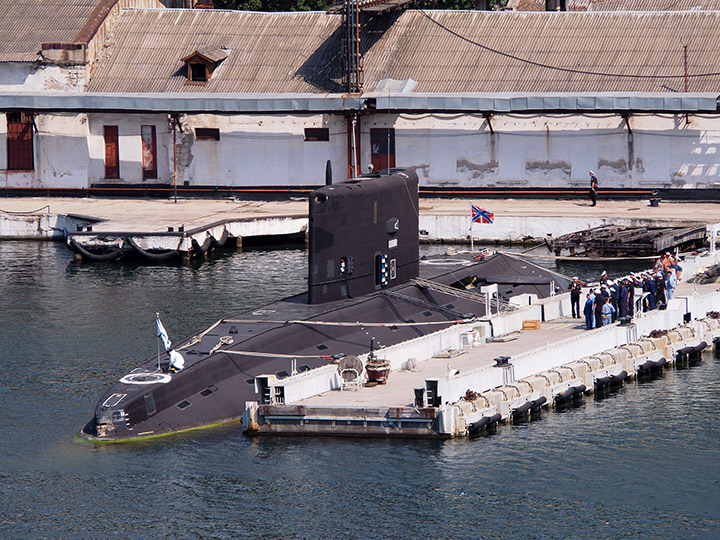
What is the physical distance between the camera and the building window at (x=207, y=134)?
251ft

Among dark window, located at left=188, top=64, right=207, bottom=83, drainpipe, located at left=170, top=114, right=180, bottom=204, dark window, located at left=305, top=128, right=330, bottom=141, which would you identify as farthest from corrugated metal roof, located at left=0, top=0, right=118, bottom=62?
dark window, located at left=305, top=128, right=330, bottom=141

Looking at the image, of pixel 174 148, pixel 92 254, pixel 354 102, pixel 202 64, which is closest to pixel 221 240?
pixel 92 254

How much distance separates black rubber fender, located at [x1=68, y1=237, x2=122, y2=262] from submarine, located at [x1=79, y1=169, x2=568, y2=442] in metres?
22.3

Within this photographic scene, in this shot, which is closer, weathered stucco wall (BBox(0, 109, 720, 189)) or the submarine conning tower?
the submarine conning tower

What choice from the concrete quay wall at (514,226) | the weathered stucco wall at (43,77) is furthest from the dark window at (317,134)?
the weathered stucco wall at (43,77)

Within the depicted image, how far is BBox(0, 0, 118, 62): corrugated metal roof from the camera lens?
77688mm

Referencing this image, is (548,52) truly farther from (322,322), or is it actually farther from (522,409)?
(522,409)

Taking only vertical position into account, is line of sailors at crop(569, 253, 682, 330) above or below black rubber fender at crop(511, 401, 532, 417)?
above

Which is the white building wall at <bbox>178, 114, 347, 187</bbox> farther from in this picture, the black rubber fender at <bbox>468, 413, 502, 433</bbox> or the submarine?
the black rubber fender at <bbox>468, 413, 502, 433</bbox>

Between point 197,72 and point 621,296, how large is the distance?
134ft

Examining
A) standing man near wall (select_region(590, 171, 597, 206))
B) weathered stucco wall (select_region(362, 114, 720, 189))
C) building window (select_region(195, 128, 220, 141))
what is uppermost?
building window (select_region(195, 128, 220, 141))

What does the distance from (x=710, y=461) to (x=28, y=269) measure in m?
38.8

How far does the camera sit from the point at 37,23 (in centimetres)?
7956

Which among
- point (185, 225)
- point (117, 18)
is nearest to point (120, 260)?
point (185, 225)
